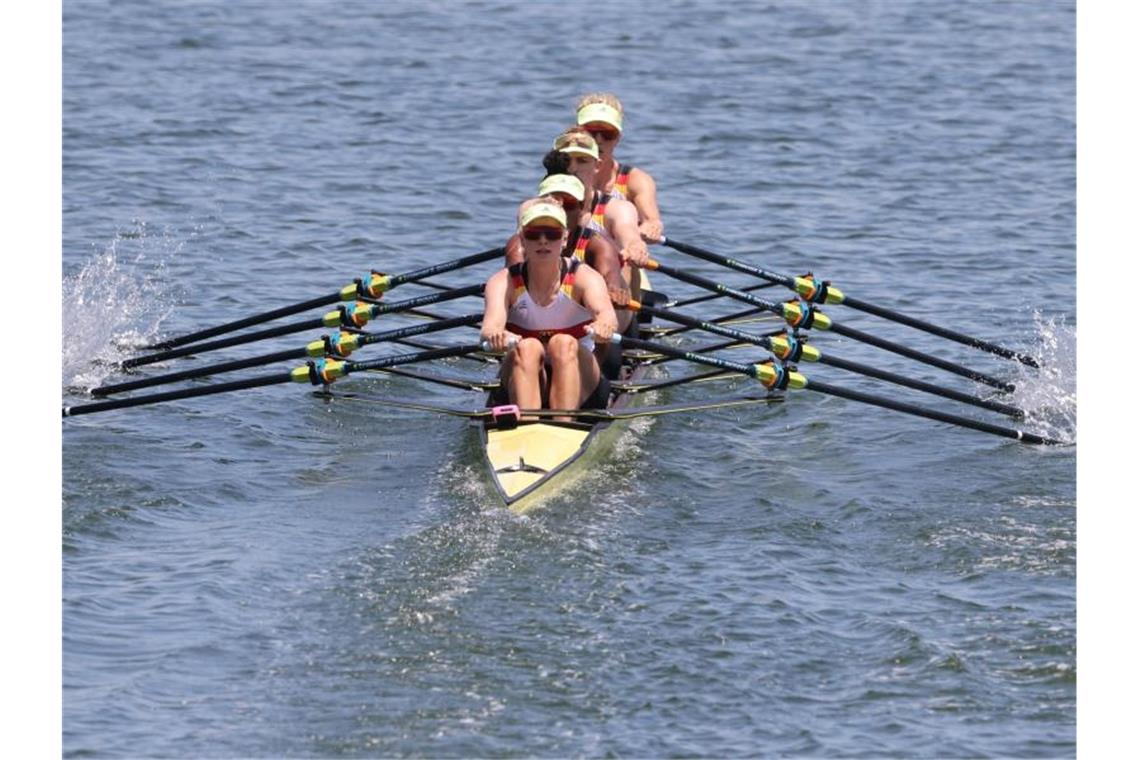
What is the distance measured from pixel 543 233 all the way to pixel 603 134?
2.93m

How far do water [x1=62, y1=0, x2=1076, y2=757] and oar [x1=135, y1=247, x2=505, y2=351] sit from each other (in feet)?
1.98

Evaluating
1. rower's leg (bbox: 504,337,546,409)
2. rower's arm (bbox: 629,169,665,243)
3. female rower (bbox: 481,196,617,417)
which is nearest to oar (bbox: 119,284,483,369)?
female rower (bbox: 481,196,617,417)

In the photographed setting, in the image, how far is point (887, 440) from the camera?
14.9 m

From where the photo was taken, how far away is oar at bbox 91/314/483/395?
545 inches

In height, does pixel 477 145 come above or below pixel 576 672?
above

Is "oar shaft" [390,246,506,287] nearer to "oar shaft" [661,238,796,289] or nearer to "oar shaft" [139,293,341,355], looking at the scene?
"oar shaft" [139,293,341,355]

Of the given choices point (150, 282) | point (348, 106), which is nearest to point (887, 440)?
point (150, 282)

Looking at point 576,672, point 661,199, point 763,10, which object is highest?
point 763,10

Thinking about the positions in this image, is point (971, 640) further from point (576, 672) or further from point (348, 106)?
point (348, 106)

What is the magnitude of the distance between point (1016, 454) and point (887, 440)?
1.06 metres

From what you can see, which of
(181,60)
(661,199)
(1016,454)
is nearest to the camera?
(1016,454)

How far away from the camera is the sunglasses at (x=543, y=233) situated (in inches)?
511

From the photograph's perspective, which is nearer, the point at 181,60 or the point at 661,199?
the point at 661,199

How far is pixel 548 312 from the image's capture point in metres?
13.3
